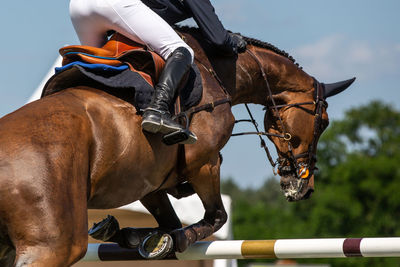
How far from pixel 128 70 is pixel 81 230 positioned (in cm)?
111

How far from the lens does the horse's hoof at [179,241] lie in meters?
4.62

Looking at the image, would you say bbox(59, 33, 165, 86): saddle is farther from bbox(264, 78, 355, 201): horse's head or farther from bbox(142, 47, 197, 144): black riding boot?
bbox(264, 78, 355, 201): horse's head

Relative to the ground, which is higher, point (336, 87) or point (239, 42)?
point (239, 42)

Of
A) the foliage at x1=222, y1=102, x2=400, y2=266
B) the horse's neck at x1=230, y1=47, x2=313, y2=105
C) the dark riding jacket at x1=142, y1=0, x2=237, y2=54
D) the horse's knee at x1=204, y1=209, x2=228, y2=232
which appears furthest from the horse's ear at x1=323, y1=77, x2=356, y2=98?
the foliage at x1=222, y1=102, x2=400, y2=266

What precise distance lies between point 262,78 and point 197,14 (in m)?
0.95

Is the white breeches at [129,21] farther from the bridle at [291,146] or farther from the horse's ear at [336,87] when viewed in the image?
the horse's ear at [336,87]

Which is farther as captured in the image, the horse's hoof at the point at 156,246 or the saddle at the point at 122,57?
the horse's hoof at the point at 156,246

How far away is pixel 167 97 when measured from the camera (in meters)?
4.19

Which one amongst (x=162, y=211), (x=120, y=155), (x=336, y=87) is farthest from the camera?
(x=336, y=87)

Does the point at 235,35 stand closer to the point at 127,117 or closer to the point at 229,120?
the point at 229,120

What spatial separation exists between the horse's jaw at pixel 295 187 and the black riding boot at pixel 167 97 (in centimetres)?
149

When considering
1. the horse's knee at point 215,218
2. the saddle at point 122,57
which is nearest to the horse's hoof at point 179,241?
the horse's knee at point 215,218

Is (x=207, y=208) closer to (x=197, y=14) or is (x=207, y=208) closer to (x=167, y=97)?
(x=167, y=97)

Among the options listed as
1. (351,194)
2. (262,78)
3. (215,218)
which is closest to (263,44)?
(262,78)
